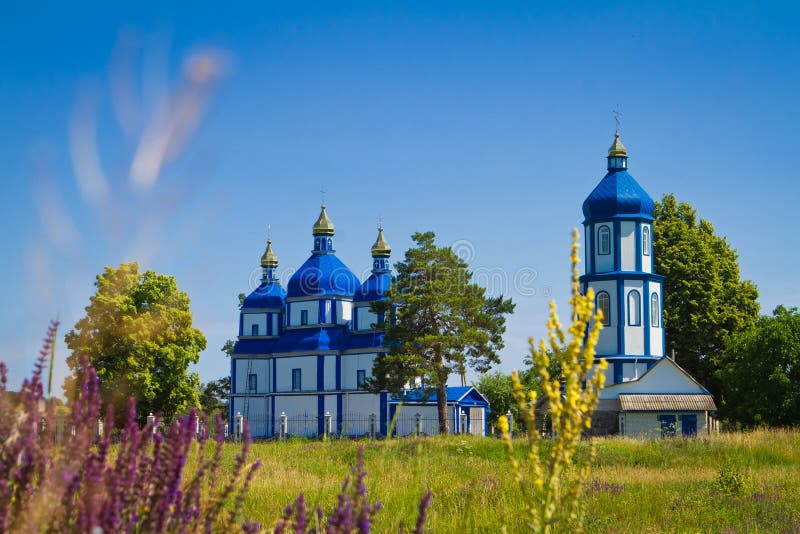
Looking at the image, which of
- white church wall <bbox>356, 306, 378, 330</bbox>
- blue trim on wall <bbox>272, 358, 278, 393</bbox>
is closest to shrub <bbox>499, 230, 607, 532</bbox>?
white church wall <bbox>356, 306, 378, 330</bbox>

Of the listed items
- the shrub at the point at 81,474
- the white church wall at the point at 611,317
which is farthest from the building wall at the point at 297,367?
the shrub at the point at 81,474

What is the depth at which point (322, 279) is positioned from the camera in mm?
55781

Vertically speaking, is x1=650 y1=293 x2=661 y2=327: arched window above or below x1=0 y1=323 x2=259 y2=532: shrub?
above

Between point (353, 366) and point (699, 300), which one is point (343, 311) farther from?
point (699, 300)

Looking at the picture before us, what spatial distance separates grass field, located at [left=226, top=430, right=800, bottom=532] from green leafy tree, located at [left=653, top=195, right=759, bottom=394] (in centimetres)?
2412

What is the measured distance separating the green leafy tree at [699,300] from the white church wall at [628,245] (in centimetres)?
469

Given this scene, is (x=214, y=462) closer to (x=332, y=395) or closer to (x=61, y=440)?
(x=61, y=440)

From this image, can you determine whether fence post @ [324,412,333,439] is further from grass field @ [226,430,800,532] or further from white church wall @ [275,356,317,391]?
grass field @ [226,430,800,532]

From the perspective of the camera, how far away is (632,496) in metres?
11.8

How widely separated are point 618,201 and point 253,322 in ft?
90.6

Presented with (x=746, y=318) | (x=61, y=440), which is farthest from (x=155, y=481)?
(x=746, y=318)

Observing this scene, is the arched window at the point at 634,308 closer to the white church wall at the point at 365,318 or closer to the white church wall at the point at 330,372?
the white church wall at the point at 365,318

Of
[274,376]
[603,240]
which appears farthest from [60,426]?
[274,376]

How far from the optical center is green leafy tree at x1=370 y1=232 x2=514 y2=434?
1380 inches
